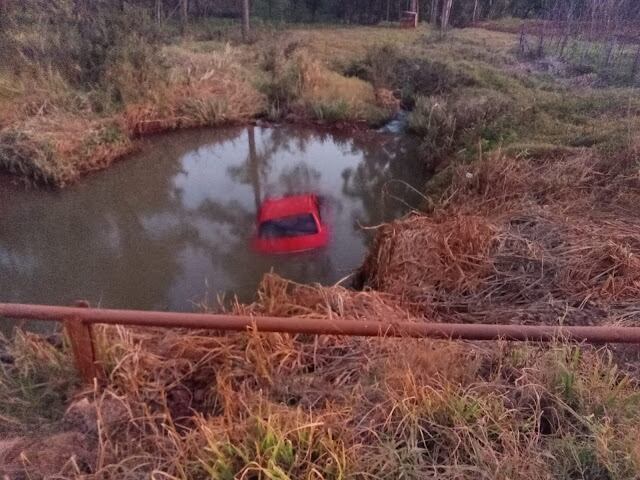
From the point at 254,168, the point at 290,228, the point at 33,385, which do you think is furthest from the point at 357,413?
the point at 254,168

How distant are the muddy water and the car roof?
202 mm

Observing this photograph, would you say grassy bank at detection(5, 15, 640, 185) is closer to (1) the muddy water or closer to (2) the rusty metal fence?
(1) the muddy water

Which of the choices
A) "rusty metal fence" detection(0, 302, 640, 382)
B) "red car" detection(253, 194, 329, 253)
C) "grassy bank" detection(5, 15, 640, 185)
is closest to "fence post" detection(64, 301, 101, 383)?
"rusty metal fence" detection(0, 302, 640, 382)

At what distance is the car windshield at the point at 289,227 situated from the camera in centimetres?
636

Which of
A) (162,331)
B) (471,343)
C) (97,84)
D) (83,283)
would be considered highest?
(97,84)

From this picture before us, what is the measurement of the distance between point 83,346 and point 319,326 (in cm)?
115

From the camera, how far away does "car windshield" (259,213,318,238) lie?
6358mm

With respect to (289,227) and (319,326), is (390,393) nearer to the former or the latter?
(319,326)

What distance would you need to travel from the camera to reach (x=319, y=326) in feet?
7.85

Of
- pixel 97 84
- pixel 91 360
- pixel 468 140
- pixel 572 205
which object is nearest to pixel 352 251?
pixel 572 205

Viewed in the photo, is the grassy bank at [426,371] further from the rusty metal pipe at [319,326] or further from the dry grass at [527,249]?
the rusty metal pipe at [319,326]

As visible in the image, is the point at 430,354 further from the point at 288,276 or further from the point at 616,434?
the point at 288,276

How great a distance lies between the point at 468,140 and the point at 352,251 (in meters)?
2.78

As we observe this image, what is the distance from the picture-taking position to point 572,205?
5168 mm
